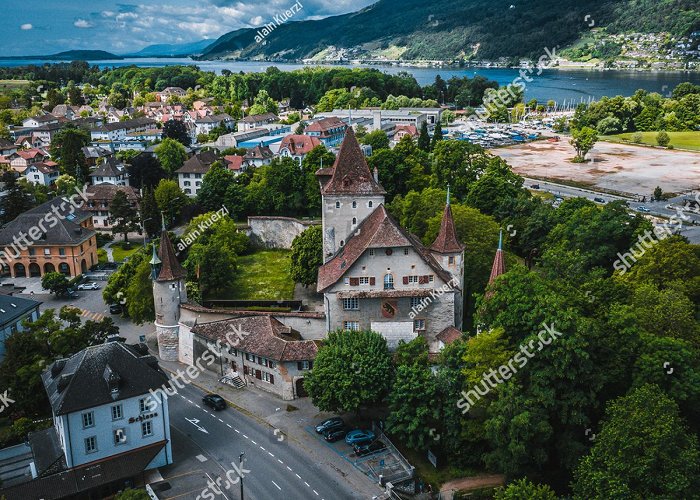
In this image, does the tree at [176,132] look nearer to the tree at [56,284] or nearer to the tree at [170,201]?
the tree at [170,201]

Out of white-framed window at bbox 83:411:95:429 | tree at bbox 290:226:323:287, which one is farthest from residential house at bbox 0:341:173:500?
tree at bbox 290:226:323:287

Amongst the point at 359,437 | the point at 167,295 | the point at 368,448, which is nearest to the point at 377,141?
the point at 167,295

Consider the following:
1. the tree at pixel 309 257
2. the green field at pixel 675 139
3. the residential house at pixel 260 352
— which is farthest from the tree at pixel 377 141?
the green field at pixel 675 139

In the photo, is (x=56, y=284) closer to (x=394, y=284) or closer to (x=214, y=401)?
(x=214, y=401)

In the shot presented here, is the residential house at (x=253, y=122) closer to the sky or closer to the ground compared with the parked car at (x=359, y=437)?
closer to the sky

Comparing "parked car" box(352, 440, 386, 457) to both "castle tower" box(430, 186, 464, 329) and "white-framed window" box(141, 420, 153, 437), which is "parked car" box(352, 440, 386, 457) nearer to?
"white-framed window" box(141, 420, 153, 437)

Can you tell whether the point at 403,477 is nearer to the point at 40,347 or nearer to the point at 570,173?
the point at 40,347
